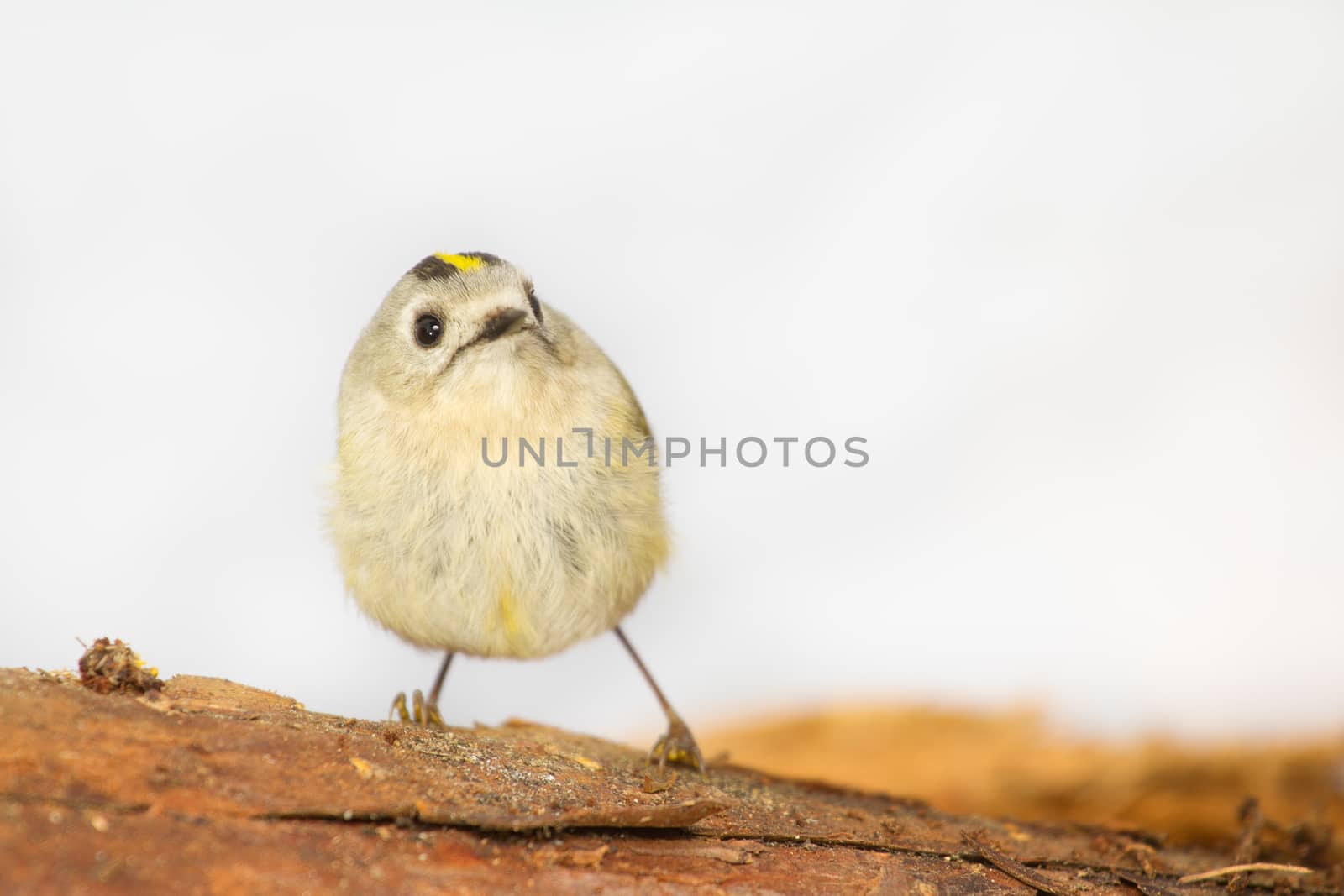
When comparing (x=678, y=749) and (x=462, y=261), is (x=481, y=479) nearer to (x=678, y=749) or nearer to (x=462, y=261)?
(x=462, y=261)

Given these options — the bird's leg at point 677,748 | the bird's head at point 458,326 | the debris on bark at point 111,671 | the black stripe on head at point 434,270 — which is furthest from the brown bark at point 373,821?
the black stripe on head at point 434,270

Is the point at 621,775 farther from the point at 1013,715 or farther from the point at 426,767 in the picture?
the point at 1013,715

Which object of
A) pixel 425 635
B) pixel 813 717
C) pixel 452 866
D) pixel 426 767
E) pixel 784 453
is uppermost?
pixel 784 453

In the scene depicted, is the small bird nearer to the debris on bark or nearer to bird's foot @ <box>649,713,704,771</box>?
bird's foot @ <box>649,713,704,771</box>

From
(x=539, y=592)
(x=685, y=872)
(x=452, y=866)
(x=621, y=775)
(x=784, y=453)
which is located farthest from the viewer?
(x=784, y=453)

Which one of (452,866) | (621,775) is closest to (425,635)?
(621,775)

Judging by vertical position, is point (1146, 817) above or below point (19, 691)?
above

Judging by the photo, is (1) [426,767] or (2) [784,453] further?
(2) [784,453]
